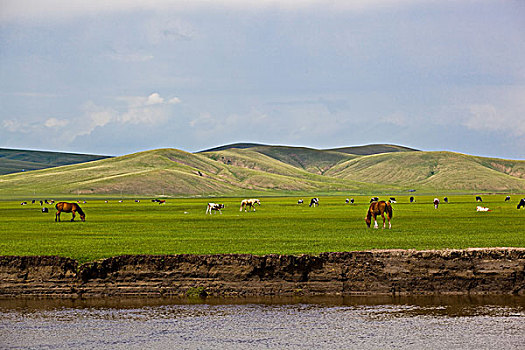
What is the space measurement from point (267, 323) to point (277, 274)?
173 inches

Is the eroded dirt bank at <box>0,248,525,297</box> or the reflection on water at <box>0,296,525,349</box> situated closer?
the reflection on water at <box>0,296,525,349</box>

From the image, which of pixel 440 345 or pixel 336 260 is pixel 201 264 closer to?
pixel 336 260

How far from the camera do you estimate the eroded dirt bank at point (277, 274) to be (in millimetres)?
21094

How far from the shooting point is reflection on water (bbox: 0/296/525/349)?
51.4 ft

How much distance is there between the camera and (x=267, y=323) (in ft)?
57.1

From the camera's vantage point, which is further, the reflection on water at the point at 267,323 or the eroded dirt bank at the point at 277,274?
the eroded dirt bank at the point at 277,274

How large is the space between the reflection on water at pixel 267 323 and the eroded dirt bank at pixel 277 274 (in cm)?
75

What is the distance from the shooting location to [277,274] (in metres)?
21.7

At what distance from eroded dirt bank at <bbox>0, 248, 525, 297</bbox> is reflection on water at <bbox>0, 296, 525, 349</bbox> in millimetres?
747

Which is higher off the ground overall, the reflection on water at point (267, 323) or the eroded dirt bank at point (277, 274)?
the eroded dirt bank at point (277, 274)

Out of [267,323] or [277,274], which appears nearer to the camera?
[267,323]

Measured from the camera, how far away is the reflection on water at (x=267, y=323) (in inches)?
616

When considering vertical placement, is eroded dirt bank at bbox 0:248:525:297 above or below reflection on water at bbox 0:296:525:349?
above

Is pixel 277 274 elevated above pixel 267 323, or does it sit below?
above
